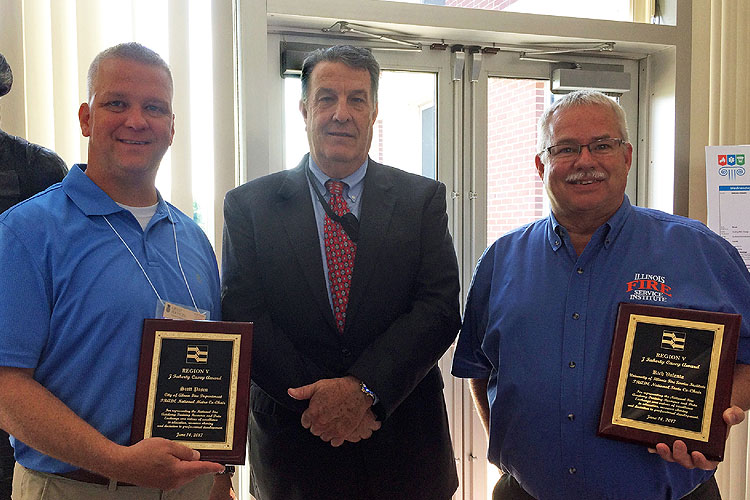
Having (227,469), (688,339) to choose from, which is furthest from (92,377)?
(688,339)

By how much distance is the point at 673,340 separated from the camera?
1.55 metres

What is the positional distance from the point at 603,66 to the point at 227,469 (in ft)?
9.35

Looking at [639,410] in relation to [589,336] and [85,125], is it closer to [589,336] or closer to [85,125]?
[589,336]

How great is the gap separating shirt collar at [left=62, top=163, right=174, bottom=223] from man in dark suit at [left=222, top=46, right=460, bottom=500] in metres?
0.43

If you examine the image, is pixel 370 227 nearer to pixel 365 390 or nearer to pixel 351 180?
pixel 351 180

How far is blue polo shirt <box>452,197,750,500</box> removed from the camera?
1691 millimetres

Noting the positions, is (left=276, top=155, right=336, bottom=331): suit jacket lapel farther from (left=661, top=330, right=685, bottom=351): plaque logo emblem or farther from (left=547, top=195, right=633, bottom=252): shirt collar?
(left=661, top=330, right=685, bottom=351): plaque logo emblem

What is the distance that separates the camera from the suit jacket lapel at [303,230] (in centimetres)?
181

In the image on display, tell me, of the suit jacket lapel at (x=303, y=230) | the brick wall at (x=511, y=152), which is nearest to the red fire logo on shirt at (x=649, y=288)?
the suit jacket lapel at (x=303, y=230)

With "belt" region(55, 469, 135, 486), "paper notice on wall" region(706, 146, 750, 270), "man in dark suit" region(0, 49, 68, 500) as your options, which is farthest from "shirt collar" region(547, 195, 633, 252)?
"paper notice on wall" region(706, 146, 750, 270)

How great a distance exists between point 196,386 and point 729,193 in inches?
111

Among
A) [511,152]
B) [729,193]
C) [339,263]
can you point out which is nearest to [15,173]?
[339,263]

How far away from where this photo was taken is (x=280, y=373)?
1.73 meters

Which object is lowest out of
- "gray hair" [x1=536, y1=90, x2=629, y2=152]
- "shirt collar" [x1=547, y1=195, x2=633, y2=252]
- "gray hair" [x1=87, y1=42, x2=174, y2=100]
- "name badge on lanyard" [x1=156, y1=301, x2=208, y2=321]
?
"name badge on lanyard" [x1=156, y1=301, x2=208, y2=321]
